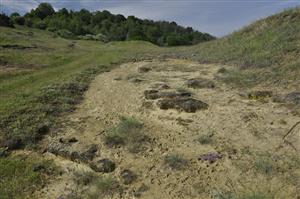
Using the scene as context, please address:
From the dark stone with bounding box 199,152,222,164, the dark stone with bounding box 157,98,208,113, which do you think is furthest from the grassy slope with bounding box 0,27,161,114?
the dark stone with bounding box 199,152,222,164

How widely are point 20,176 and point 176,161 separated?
3.80 metres

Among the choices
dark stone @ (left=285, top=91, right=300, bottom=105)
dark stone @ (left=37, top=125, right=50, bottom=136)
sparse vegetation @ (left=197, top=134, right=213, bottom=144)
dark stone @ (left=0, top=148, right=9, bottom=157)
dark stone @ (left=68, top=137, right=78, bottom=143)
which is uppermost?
dark stone @ (left=285, top=91, right=300, bottom=105)

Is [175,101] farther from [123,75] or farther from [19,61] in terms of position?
[19,61]

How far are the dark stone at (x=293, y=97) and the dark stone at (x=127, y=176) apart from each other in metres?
5.34

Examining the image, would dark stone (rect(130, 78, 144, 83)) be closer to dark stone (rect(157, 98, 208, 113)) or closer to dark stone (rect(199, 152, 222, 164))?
→ dark stone (rect(157, 98, 208, 113))

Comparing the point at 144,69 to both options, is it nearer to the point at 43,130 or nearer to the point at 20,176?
the point at 43,130

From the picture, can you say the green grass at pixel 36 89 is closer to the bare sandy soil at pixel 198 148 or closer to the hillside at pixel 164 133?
the hillside at pixel 164 133

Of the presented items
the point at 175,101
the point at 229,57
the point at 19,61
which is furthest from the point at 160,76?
the point at 19,61

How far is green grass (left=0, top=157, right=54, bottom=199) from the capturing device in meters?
9.73

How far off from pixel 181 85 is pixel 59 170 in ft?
24.5

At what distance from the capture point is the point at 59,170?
10500 mm

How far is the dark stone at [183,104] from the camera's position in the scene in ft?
A: 43.0

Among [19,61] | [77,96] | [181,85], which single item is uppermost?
[181,85]

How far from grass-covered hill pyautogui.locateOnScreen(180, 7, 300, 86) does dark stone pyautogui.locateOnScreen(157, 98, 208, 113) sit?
9.49 ft
